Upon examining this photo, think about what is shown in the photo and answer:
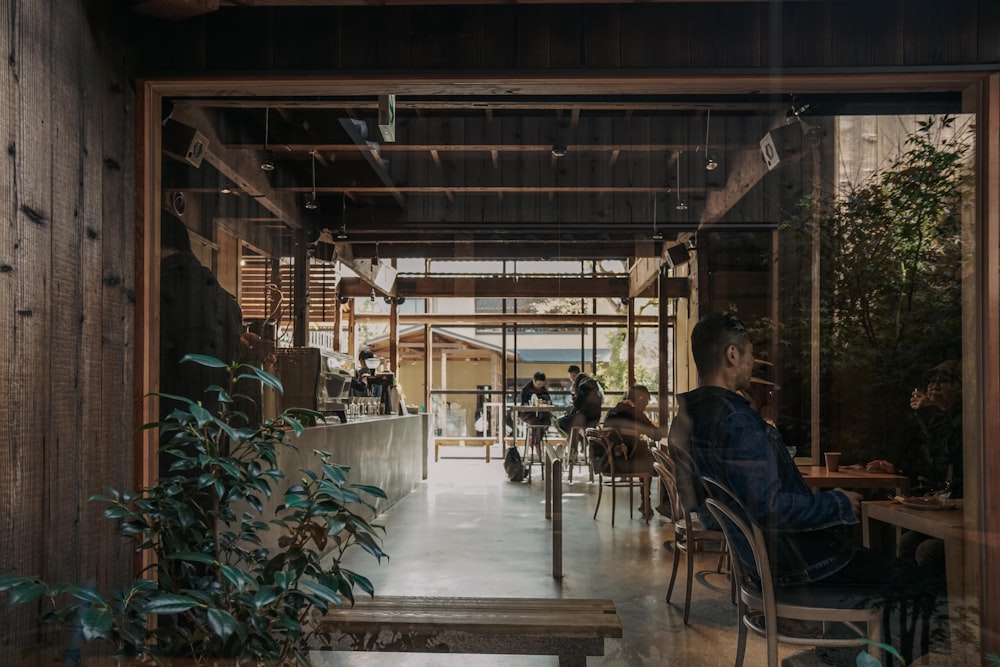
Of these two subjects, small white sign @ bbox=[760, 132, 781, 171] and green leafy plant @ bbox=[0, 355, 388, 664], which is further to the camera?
small white sign @ bbox=[760, 132, 781, 171]

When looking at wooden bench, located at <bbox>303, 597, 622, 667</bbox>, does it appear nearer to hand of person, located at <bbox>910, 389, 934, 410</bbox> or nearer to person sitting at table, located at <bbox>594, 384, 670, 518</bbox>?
person sitting at table, located at <bbox>594, 384, 670, 518</bbox>

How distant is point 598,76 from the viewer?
3.08 meters

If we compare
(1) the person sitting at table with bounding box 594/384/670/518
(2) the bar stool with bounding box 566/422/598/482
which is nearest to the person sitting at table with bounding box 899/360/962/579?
(1) the person sitting at table with bounding box 594/384/670/518

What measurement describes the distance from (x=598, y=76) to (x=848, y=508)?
1782mm

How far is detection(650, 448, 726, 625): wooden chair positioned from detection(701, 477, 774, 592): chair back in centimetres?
29

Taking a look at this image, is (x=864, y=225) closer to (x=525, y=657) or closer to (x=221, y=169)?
(x=525, y=657)

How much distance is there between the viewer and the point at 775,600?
2.78m

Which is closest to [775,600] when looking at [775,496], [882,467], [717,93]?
[775,496]

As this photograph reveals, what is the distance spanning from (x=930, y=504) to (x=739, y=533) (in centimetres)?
81

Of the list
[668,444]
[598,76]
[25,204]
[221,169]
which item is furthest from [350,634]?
[598,76]

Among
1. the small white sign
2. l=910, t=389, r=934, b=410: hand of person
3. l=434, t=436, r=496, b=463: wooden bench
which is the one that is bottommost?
l=434, t=436, r=496, b=463: wooden bench

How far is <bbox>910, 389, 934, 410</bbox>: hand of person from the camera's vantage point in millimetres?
3125

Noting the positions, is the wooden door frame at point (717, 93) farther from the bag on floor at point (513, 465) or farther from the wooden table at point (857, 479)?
the bag on floor at point (513, 465)

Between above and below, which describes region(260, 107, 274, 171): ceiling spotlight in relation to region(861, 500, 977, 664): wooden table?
above
